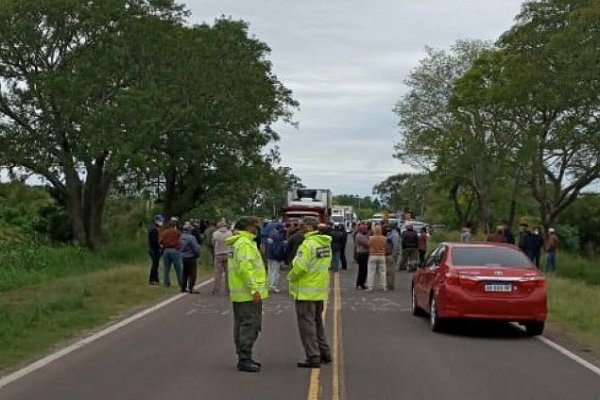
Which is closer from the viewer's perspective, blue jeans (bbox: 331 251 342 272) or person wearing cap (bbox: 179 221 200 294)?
person wearing cap (bbox: 179 221 200 294)

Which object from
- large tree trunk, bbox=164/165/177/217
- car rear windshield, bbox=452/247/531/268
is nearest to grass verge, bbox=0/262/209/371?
car rear windshield, bbox=452/247/531/268

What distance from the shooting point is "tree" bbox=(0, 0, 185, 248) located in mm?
38344

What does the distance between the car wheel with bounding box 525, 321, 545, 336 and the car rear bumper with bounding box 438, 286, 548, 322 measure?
275 mm

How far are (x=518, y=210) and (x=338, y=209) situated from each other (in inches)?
835

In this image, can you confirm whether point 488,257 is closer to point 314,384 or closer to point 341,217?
point 314,384

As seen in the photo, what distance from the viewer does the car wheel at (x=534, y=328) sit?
607 inches

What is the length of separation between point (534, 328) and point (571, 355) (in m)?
2.20

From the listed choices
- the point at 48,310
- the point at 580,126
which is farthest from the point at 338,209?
the point at 48,310

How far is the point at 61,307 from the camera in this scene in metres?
18.3

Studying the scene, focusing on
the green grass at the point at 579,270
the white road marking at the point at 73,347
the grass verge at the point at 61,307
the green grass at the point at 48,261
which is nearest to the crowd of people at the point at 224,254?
the grass verge at the point at 61,307

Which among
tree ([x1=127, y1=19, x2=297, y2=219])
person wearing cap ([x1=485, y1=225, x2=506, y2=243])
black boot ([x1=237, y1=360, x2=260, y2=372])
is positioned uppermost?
tree ([x1=127, y1=19, x2=297, y2=219])

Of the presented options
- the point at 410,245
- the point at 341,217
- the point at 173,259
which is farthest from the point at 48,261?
the point at 341,217

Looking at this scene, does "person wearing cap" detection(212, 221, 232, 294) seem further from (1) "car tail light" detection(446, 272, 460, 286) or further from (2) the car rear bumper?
(2) the car rear bumper

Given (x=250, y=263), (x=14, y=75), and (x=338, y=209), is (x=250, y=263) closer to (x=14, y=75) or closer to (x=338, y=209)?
(x=14, y=75)
